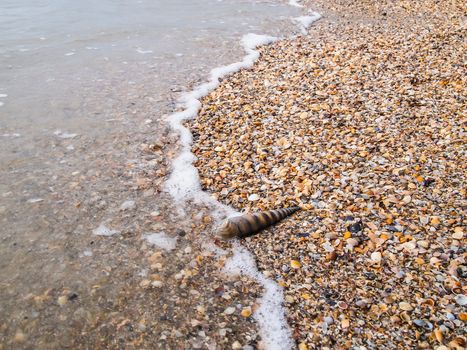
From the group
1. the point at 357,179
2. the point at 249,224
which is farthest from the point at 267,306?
the point at 357,179

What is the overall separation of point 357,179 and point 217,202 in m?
1.82

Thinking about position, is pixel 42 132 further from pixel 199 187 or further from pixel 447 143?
pixel 447 143

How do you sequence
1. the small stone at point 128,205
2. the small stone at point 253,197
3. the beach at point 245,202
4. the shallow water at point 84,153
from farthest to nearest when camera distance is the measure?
the small stone at point 128,205 < the small stone at point 253,197 < the shallow water at point 84,153 < the beach at point 245,202

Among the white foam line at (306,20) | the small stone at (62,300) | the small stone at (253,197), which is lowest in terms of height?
the small stone at (62,300)

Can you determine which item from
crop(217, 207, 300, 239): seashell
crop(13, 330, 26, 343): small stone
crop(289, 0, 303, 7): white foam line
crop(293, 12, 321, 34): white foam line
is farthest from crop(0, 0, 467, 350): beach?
crop(289, 0, 303, 7): white foam line

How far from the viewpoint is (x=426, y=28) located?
A: 9922mm

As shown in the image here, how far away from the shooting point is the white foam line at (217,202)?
3506mm

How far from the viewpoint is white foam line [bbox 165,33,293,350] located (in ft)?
11.5

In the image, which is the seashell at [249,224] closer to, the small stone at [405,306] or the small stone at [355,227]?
the small stone at [355,227]

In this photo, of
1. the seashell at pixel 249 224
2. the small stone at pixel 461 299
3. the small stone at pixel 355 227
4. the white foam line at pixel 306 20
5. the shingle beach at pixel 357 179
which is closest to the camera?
the small stone at pixel 461 299

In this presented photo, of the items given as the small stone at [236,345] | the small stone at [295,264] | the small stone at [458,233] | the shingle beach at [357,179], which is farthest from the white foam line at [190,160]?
the small stone at [458,233]

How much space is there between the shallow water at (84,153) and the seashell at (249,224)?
27.3 inches

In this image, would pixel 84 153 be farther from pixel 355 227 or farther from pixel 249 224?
pixel 355 227

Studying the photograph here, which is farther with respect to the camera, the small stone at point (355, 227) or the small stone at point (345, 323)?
the small stone at point (355, 227)
